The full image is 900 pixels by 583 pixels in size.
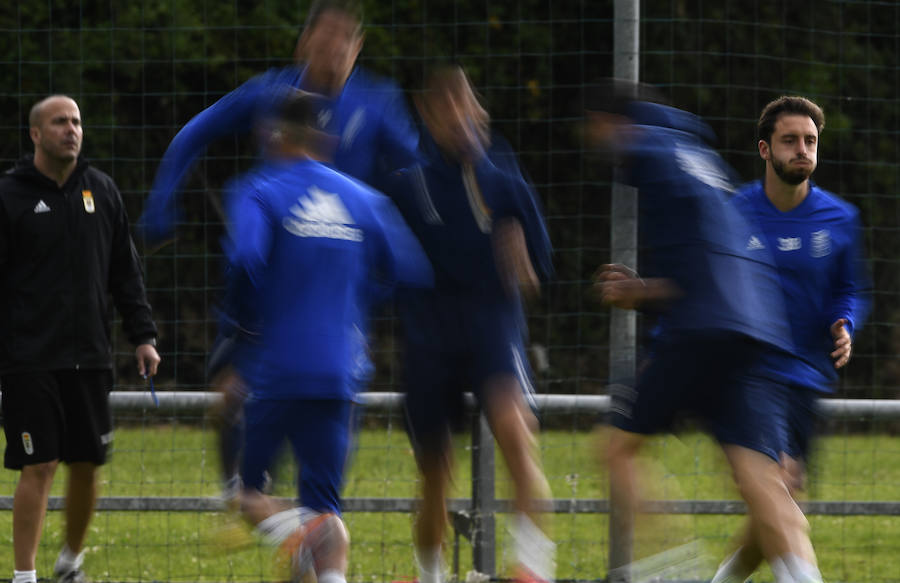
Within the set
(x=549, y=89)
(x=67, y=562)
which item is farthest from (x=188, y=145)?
(x=549, y=89)

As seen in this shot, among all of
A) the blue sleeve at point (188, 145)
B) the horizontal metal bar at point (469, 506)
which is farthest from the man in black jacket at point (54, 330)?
the blue sleeve at point (188, 145)

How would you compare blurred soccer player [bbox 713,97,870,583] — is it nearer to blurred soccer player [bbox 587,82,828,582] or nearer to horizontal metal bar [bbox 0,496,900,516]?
blurred soccer player [bbox 587,82,828,582]

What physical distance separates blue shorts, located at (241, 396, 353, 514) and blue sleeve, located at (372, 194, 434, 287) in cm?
49

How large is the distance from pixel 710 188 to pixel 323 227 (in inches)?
50.1

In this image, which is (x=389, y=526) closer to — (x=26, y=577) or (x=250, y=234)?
(x=26, y=577)

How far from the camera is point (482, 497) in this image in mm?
7113

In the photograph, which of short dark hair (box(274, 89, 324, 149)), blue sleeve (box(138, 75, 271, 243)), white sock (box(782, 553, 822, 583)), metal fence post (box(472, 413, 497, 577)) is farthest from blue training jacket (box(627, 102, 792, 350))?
metal fence post (box(472, 413, 497, 577))

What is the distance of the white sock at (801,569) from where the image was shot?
466 centimetres

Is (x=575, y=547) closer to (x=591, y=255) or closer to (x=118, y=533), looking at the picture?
(x=118, y=533)

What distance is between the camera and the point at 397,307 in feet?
18.9

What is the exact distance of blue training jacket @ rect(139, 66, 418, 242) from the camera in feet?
19.0

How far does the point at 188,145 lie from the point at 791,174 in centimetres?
239

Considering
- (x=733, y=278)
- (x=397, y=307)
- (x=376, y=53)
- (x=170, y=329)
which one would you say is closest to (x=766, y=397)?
(x=733, y=278)

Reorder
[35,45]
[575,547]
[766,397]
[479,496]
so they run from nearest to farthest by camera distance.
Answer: [766,397]
[479,496]
[575,547]
[35,45]
